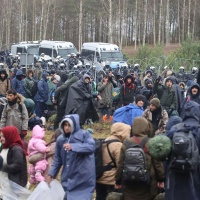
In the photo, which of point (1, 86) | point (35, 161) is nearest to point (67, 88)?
point (1, 86)

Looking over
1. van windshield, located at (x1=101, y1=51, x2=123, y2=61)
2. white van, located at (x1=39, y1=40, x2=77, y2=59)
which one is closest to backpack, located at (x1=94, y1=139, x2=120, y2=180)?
van windshield, located at (x1=101, y1=51, x2=123, y2=61)

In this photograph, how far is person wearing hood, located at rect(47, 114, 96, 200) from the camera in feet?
21.0

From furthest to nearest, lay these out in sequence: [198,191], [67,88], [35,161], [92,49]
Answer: [92,49], [67,88], [35,161], [198,191]

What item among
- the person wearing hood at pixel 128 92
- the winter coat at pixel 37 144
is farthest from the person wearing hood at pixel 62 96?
the winter coat at pixel 37 144

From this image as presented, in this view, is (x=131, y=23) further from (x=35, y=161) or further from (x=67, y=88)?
(x=35, y=161)

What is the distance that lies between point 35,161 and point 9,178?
81 cm

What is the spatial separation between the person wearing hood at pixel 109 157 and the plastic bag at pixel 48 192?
501 millimetres

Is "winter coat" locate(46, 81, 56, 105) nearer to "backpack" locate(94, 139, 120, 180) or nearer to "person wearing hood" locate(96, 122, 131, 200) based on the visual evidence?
"person wearing hood" locate(96, 122, 131, 200)

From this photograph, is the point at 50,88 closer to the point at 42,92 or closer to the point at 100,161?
the point at 42,92

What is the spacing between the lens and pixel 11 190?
675 centimetres

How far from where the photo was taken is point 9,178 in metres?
6.73

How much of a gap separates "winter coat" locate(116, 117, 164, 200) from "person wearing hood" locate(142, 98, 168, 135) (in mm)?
2541

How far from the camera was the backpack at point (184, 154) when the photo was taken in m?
5.71

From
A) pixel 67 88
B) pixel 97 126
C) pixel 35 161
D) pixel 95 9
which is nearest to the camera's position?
pixel 35 161
